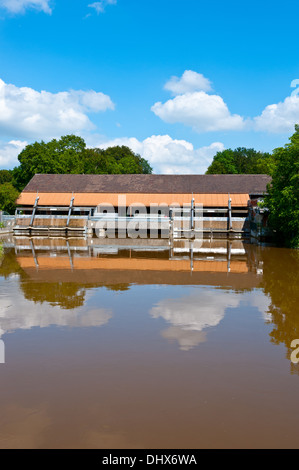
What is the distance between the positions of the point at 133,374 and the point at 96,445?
6.90ft

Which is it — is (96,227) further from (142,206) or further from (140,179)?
(140,179)

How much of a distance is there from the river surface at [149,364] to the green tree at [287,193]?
1198 cm

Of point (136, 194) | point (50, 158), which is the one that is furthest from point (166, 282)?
point (50, 158)

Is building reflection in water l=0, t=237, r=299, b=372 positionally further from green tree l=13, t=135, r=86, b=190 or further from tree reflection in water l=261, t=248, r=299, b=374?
green tree l=13, t=135, r=86, b=190

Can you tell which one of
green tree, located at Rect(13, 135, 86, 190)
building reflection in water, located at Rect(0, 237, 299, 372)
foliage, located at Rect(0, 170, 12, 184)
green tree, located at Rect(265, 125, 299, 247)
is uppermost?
foliage, located at Rect(0, 170, 12, 184)

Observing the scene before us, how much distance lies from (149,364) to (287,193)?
71.7 feet

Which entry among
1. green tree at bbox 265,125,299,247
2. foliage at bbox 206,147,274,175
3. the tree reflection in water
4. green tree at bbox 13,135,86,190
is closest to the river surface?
the tree reflection in water

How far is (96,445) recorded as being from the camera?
5203mm

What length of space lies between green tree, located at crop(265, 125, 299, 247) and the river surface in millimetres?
11977

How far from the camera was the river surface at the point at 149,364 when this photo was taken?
5531 millimetres

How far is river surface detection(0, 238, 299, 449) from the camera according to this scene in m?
5.53

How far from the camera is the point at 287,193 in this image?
26.5 metres

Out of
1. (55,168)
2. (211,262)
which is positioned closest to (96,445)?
(211,262)

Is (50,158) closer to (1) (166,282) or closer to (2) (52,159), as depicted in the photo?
(2) (52,159)
